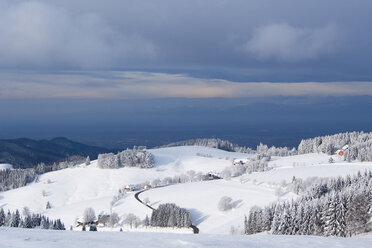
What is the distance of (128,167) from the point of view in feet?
506

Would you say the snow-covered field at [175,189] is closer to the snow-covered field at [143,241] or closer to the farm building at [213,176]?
the farm building at [213,176]

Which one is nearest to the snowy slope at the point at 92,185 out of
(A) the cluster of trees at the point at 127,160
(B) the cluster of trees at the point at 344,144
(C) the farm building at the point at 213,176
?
(A) the cluster of trees at the point at 127,160

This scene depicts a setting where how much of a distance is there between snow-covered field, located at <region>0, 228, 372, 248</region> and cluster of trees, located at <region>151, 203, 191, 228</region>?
165ft

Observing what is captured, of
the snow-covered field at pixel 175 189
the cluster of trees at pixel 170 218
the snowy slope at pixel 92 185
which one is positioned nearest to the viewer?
the cluster of trees at pixel 170 218

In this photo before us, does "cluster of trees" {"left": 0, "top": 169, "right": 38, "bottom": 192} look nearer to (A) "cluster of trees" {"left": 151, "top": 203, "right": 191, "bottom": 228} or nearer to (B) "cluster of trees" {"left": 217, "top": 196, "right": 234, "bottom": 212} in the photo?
(A) "cluster of trees" {"left": 151, "top": 203, "right": 191, "bottom": 228}

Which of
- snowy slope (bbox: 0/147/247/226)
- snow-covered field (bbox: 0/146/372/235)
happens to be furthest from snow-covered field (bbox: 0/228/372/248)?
snowy slope (bbox: 0/147/247/226)

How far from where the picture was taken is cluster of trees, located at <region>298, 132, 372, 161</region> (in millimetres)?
127000

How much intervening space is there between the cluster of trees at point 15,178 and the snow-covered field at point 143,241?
130 meters

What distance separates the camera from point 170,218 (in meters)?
68.8

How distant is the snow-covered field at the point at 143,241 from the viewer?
49.8 feet

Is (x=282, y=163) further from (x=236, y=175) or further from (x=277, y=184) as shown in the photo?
(x=277, y=184)

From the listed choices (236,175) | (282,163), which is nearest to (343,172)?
(236,175)

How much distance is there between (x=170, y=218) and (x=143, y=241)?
5384 centimetres

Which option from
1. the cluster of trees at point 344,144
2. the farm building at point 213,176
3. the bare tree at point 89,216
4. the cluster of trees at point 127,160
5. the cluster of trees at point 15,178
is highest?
the cluster of trees at point 344,144
